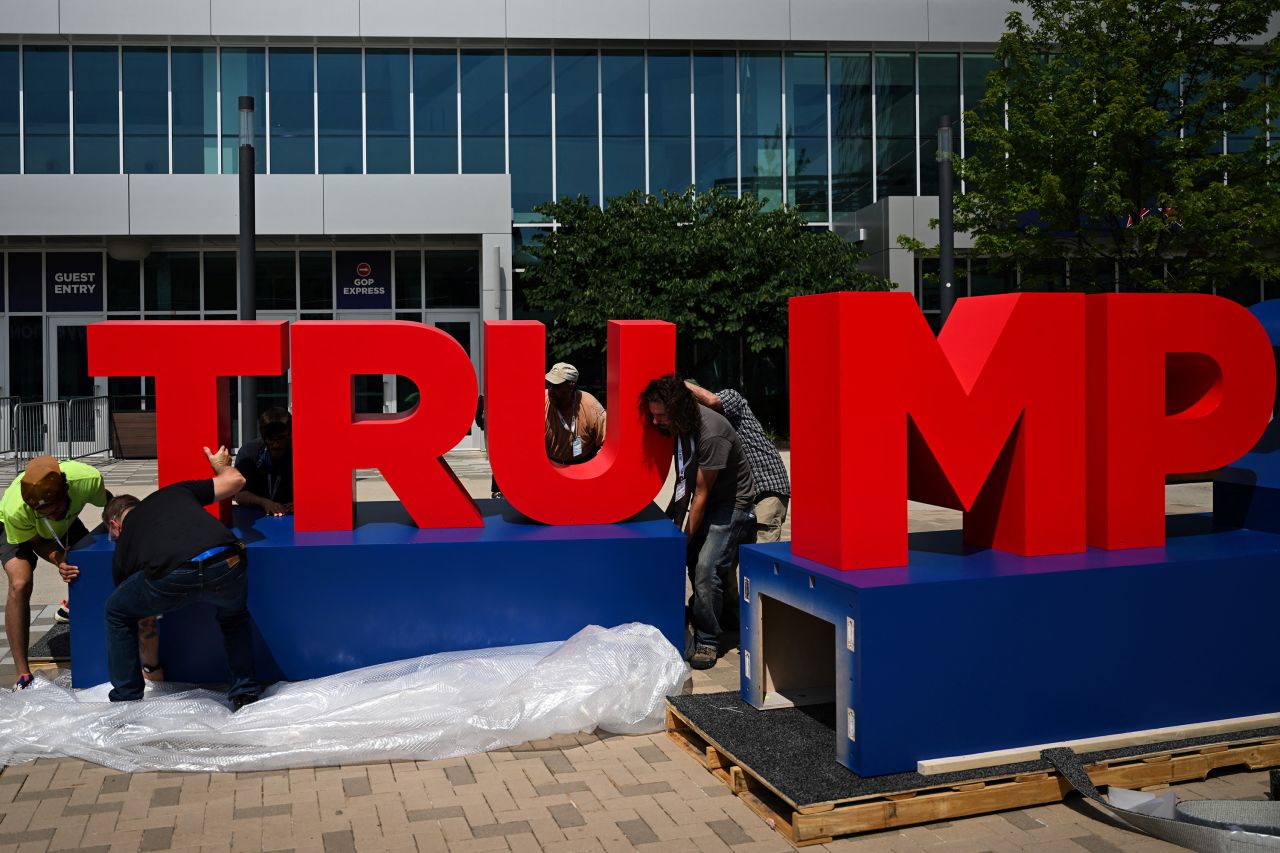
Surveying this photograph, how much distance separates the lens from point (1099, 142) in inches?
707

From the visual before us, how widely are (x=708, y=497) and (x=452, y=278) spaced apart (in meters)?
18.0

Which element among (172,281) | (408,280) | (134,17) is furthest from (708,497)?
(134,17)

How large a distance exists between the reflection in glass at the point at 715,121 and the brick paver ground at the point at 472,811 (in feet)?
70.6

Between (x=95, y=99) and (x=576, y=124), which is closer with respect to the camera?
(x=95, y=99)

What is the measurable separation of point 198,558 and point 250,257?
23.7 ft

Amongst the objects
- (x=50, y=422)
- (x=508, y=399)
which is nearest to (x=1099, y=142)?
(x=508, y=399)

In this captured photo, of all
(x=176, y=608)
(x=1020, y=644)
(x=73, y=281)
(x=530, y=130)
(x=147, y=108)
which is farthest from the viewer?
(x=530, y=130)

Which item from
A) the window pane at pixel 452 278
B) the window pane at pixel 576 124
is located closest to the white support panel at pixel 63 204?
the window pane at pixel 452 278

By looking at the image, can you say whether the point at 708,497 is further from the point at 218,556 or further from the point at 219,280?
the point at 219,280

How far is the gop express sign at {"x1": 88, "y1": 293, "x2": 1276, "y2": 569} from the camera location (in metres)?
5.99

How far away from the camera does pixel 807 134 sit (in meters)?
26.9

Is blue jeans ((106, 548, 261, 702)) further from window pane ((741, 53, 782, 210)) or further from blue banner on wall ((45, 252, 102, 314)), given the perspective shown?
window pane ((741, 53, 782, 210))

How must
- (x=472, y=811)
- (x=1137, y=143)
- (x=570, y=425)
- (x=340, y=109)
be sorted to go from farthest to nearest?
(x=340, y=109) < (x=1137, y=143) < (x=570, y=425) < (x=472, y=811)

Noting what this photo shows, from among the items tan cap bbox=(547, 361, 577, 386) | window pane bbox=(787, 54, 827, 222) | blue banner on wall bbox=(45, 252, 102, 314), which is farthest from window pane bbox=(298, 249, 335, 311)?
tan cap bbox=(547, 361, 577, 386)
